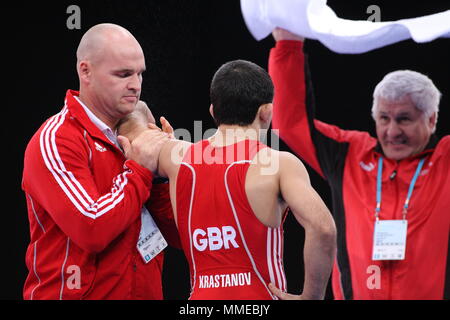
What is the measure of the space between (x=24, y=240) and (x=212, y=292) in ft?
7.26

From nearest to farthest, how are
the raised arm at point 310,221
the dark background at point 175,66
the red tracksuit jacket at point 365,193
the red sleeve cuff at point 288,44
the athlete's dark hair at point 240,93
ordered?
the raised arm at point 310,221
the athlete's dark hair at point 240,93
the red tracksuit jacket at point 365,193
the red sleeve cuff at point 288,44
the dark background at point 175,66

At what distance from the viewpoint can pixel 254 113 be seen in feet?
7.89

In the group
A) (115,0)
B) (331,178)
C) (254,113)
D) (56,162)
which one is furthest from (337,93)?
(56,162)

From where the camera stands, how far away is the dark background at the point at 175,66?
3.96 metres

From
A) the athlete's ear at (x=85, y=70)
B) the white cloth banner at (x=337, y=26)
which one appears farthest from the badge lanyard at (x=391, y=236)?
the athlete's ear at (x=85, y=70)

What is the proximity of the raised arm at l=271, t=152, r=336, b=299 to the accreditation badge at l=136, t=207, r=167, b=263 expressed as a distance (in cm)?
46

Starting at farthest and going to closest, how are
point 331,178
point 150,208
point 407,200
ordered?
point 331,178 → point 407,200 → point 150,208

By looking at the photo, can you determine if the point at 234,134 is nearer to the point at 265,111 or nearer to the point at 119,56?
the point at 265,111

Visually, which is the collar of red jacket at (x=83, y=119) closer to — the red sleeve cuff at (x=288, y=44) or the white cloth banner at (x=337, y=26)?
the white cloth banner at (x=337, y=26)

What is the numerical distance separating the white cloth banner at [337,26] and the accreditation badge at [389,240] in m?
0.86

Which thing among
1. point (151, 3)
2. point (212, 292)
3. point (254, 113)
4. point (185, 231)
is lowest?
point (212, 292)

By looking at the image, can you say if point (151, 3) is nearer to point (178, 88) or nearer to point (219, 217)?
point (178, 88)

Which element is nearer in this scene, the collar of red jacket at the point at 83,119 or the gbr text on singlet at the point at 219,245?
the gbr text on singlet at the point at 219,245

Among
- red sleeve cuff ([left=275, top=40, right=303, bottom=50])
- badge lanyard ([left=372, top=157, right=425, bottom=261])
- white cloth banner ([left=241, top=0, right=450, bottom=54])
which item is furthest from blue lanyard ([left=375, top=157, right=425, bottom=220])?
red sleeve cuff ([left=275, top=40, right=303, bottom=50])
